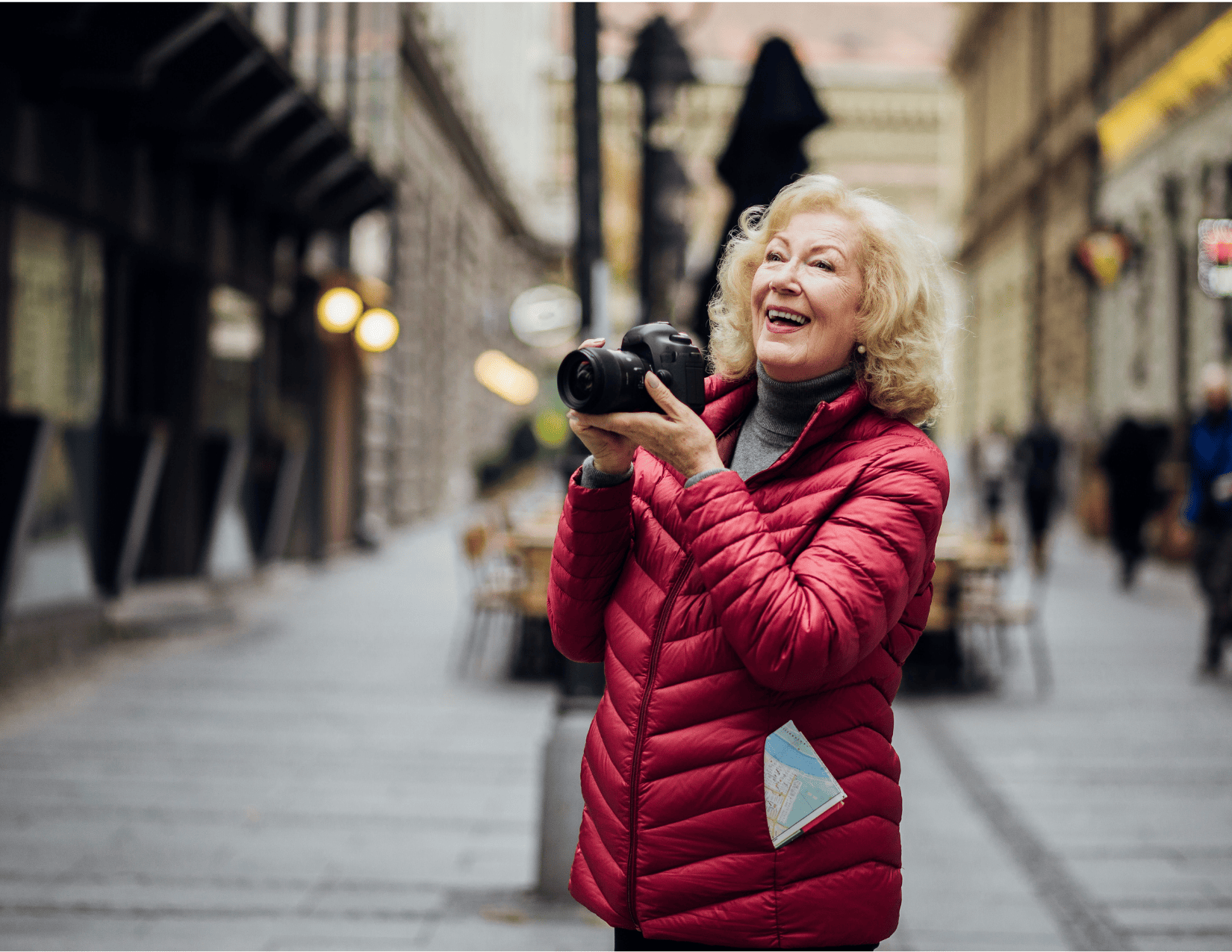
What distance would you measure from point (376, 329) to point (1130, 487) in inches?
336

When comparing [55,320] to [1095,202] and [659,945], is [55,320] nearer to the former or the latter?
[659,945]

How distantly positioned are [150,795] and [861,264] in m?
4.50

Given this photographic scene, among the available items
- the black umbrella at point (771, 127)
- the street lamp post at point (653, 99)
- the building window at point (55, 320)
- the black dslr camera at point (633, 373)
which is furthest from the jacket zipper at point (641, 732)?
the street lamp post at point (653, 99)

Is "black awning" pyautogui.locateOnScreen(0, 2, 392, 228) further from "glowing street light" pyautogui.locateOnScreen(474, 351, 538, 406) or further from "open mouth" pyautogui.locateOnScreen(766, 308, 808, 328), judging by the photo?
"glowing street light" pyautogui.locateOnScreen(474, 351, 538, 406)

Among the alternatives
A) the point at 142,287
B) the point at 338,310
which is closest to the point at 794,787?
the point at 142,287

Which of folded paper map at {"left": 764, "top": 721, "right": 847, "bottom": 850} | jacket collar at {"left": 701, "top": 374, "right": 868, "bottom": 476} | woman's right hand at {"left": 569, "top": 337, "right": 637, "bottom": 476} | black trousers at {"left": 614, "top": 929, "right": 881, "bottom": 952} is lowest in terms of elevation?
black trousers at {"left": 614, "top": 929, "right": 881, "bottom": 952}

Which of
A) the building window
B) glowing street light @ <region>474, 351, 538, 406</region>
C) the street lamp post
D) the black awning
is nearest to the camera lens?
the black awning

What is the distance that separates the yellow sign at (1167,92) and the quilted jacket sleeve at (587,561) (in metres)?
14.1

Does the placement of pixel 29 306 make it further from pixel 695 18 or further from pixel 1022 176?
pixel 1022 176

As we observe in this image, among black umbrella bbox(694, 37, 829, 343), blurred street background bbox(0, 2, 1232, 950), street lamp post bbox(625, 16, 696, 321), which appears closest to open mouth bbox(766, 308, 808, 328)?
blurred street background bbox(0, 2, 1232, 950)

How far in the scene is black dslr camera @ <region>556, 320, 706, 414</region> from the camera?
158 centimetres

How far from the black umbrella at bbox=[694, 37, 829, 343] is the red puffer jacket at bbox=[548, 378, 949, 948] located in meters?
3.20

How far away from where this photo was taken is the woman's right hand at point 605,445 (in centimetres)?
166

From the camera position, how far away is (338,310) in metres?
11.9
